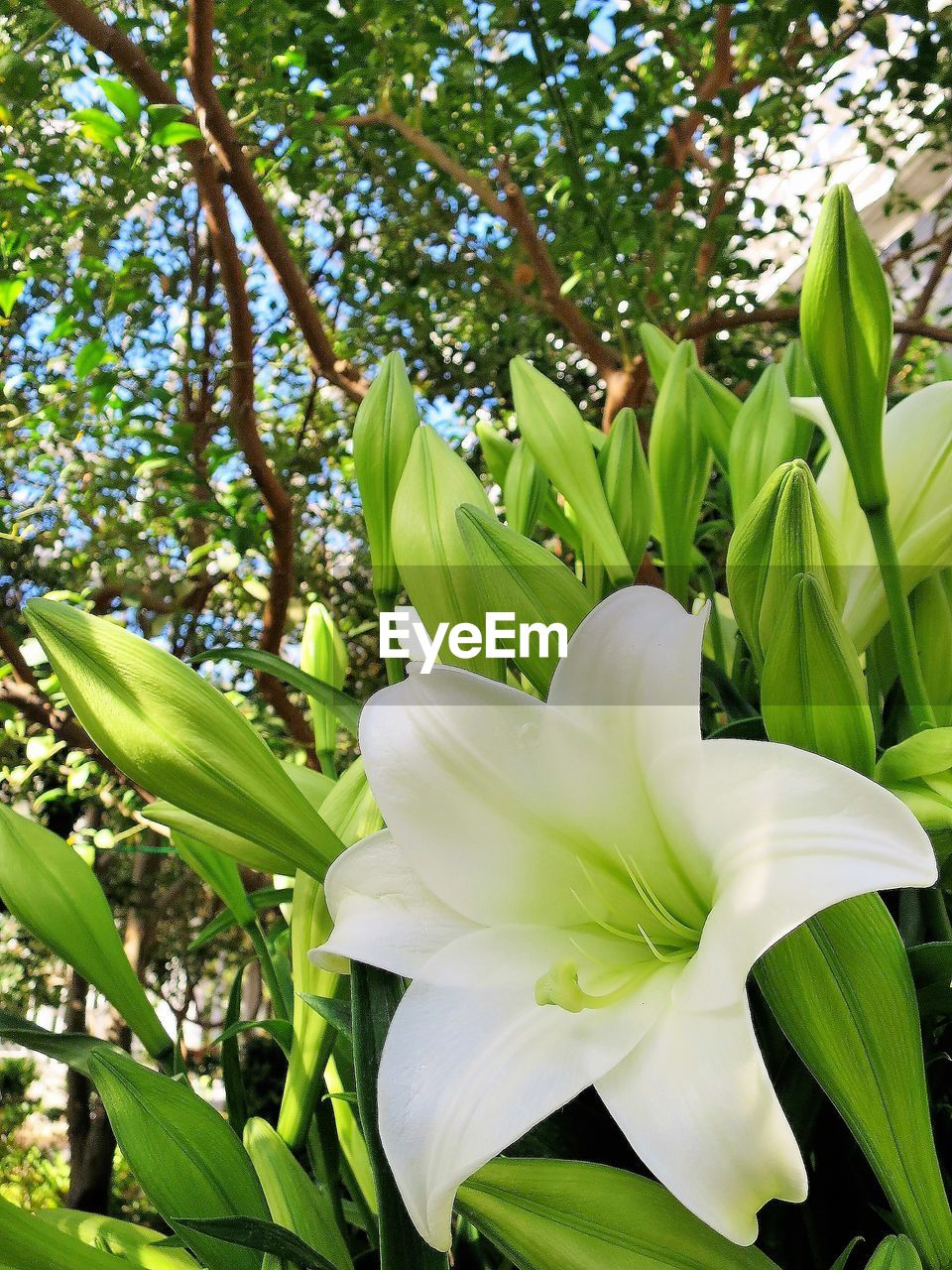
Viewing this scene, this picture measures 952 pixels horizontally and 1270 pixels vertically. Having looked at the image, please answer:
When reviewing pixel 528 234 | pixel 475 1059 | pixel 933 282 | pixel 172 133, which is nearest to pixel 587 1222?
pixel 475 1059

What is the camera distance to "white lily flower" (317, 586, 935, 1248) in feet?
0.57

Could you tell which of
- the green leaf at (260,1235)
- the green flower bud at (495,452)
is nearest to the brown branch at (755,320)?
the green flower bud at (495,452)

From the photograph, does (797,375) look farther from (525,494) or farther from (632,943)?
(632,943)

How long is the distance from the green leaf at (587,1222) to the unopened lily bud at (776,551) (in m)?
0.12

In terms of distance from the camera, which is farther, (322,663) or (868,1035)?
(322,663)

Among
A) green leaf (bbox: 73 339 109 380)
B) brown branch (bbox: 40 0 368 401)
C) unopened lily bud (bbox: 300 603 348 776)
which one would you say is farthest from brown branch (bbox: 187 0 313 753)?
unopened lily bud (bbox: 300 603 348 776)

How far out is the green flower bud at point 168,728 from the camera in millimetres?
247

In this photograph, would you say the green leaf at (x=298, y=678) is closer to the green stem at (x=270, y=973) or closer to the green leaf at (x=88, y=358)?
the green stem at (x=270, y=973)

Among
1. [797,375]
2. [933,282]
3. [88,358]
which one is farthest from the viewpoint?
[933,282]

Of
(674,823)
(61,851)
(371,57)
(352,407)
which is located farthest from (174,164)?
(674,823)

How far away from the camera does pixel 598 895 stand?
0.25m

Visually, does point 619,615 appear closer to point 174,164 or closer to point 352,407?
point 352,407

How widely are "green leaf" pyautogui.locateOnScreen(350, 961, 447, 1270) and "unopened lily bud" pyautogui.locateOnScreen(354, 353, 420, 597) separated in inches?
5.6

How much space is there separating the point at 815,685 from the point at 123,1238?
10.2 inches
